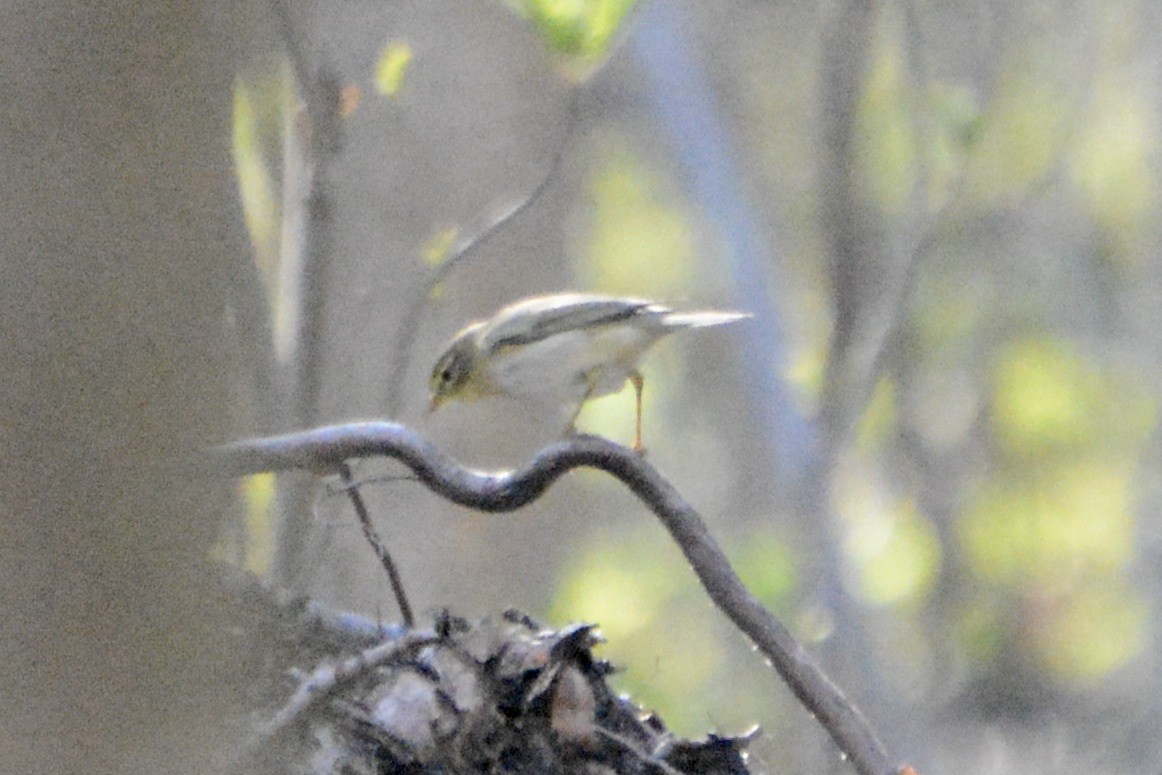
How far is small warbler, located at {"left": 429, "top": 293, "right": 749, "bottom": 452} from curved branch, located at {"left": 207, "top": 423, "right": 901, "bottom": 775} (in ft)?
3.12

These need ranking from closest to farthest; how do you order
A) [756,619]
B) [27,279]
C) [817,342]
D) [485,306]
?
1. [27,279]
2. [756,619]
3. [817,342]
4. [485,306]

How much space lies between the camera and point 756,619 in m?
1.97

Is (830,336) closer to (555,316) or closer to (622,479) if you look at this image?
(555,316)

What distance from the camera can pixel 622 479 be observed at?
2109 millimetres

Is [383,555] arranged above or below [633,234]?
below

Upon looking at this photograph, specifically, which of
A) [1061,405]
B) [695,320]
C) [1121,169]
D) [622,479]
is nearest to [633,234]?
[1061,405]

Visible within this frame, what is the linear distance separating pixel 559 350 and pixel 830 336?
6.43 feet

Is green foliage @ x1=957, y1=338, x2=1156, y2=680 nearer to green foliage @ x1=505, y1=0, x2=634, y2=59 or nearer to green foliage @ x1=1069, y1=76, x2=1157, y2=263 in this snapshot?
green foliage @ x1=1069, y1=76, x2=1157, y2=263

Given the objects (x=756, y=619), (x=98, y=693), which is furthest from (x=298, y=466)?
(x=98, y=693)

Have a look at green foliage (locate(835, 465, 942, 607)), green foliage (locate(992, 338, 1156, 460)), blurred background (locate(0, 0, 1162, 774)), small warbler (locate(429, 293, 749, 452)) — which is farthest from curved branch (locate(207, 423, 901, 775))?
green foliage (locate(992, 338, 1156, 460))

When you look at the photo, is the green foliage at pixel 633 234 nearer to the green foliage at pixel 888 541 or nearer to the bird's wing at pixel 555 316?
the green foliage at pixel 888 541

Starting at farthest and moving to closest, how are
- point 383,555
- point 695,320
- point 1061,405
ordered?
point 1061,405 → point 695,320 → point 383,555

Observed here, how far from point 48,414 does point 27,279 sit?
9 centimetres

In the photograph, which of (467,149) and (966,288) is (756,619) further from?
(966,288)
